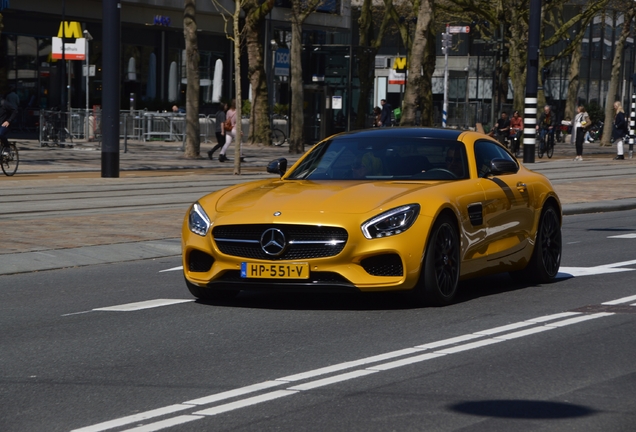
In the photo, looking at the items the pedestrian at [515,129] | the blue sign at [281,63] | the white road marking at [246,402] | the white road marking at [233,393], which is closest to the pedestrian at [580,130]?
the pedestrian at [515,129]

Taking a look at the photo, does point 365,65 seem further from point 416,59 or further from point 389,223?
point 389,223

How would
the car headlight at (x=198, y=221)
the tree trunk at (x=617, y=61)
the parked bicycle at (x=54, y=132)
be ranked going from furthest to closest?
the tree trunk at (x=617, y=61), the parked bicycle at (x=54, y=132), the car headlight at (x=198, y=221)

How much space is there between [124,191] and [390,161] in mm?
12502

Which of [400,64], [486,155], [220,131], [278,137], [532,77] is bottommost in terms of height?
[278,137]

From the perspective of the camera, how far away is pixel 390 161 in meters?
10.0

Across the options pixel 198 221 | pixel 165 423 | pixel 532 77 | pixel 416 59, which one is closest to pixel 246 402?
pixel 165 423

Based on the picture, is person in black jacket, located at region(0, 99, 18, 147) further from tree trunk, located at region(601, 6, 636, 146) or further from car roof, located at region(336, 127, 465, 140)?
tree trunk, located at region(601, 6, 636, 146)

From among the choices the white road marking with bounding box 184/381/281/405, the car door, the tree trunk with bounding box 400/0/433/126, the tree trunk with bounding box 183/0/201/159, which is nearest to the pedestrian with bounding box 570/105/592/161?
the tree trunk with bounding box 400/0/433/126

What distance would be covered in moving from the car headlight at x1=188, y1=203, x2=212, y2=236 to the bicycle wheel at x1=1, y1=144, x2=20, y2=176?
16922 millimetres

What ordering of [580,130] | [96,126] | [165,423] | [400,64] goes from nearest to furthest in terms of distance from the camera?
[165,423] < [580,130] < [96,126] < [400,64]

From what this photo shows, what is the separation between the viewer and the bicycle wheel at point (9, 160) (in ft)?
84.0

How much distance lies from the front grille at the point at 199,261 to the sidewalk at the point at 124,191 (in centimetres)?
307

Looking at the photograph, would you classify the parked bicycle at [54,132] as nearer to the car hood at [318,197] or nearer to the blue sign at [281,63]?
the blue sign at [281,63]

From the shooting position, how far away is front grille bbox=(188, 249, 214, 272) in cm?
913
